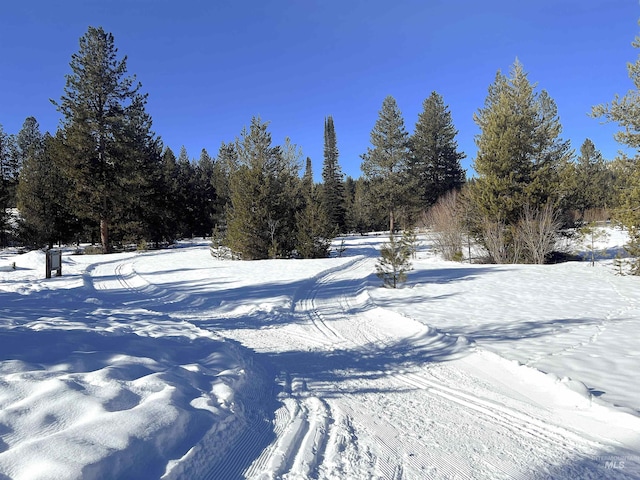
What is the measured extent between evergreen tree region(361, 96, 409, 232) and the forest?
0.38 ft

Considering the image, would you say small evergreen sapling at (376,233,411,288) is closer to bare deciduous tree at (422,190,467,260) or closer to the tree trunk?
bare deciduous tree at (422,190,467,260)

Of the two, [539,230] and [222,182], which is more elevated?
[222,182]

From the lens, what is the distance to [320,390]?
3990mm

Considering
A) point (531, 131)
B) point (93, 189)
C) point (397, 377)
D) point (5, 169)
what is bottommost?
point (397, 377)

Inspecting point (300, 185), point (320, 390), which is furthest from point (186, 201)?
point (320, 390)

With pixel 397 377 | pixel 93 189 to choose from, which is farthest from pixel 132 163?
pixel 397 377

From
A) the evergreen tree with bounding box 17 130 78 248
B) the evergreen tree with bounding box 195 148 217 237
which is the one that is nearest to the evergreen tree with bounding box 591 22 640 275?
the evergreen tree with bounding box 17 130 78 248

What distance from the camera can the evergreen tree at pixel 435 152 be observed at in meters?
40.1

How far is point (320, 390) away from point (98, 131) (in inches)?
1092

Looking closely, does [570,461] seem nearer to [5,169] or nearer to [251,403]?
[251,403]

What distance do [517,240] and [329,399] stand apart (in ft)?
55.9

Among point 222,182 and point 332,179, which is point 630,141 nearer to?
point 222,182

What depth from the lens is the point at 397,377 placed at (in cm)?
439

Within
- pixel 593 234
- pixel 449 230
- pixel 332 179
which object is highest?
pixel 332 179
